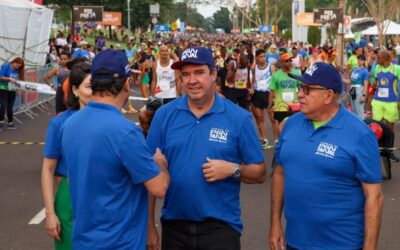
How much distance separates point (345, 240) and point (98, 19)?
30752mm

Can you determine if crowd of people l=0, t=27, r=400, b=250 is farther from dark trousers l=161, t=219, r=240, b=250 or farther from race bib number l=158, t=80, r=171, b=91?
race bib number l=158, t=80, r=171, b=91

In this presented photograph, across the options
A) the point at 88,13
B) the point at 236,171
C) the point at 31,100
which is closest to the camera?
the point at 236,171

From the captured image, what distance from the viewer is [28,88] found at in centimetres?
1694

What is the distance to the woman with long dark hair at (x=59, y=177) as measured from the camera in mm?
4258

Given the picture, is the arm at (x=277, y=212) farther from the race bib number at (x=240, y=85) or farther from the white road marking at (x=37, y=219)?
the race bib number at (x=240, y=85)

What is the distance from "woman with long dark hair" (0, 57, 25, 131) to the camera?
16.1 metres

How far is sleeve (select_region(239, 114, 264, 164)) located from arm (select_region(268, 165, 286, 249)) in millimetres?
255

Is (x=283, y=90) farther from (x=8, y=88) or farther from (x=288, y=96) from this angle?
(x=8, y=88)

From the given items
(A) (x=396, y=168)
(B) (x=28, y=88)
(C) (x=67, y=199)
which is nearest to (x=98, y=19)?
(B) (x=28, y=88)

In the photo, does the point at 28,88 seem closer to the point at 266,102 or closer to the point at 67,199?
the point at 266,102

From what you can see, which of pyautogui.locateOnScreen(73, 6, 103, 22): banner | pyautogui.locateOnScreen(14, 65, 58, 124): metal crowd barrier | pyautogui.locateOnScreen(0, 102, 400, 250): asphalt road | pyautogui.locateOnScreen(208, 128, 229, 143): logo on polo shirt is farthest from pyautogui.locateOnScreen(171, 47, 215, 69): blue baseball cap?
pyautogui.locateOnScreen(73, 6, 103, 22): banner

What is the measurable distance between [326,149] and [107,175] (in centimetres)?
123

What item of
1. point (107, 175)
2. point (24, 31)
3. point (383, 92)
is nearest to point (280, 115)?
point (383, 92)

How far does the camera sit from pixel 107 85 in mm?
3549
